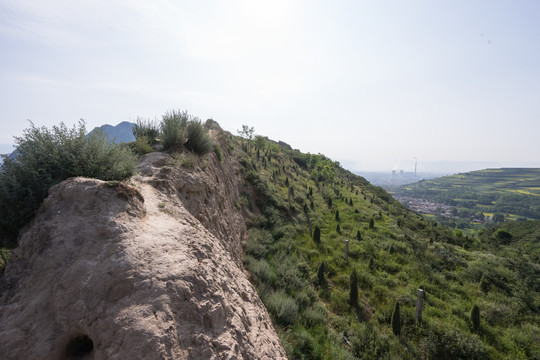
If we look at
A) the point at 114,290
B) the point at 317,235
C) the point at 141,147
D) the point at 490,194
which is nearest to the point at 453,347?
the point at 317,235

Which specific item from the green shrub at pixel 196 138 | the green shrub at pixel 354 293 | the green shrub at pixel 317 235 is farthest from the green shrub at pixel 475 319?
the green shrub at pixel 196 138

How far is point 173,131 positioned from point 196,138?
1.38m

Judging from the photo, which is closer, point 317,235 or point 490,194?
point 317,235

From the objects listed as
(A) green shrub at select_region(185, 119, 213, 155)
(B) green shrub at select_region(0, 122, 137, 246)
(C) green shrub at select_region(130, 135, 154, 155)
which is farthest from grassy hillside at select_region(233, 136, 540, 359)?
(B) green shrub at select_region(0, 122, 137, 246)

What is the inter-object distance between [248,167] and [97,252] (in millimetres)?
17618

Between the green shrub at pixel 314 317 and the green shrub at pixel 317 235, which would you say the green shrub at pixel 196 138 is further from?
the green shrub at pixel 317 235

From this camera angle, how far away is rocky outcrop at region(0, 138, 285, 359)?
2611 mm

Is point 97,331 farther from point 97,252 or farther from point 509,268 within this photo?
point 509,268

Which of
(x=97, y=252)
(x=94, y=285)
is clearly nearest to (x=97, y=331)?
(x=94, y=285)

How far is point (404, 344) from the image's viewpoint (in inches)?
318

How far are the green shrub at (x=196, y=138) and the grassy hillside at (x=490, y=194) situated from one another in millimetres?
81241

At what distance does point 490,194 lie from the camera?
4771 inches

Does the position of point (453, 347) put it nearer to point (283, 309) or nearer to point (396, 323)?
point (396, 323)

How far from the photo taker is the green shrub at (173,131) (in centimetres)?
858
